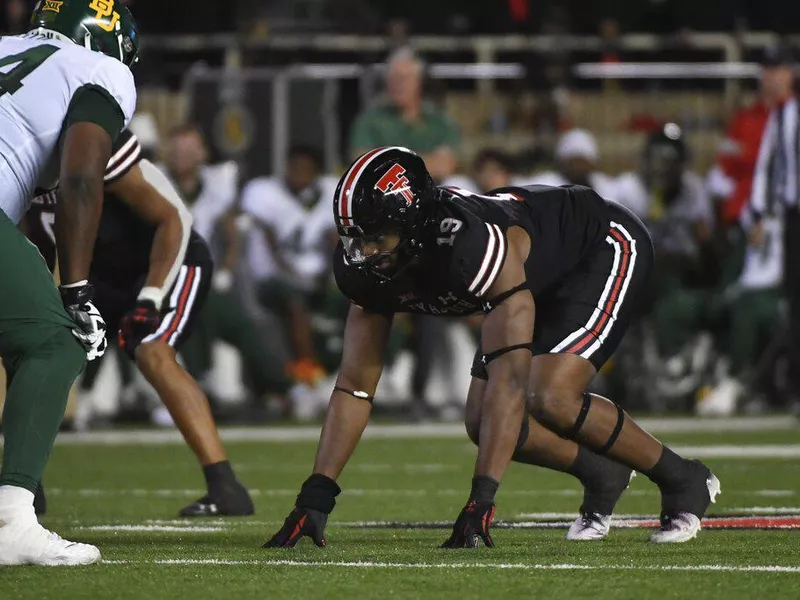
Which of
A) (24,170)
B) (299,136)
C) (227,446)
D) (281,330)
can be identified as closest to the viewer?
(24,170)

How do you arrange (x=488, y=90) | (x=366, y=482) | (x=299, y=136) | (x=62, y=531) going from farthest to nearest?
(x=488, y=90) < (x=299, y=136) < (x=366, y=482) < (x=62, y=531)

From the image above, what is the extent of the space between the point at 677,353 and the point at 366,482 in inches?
206

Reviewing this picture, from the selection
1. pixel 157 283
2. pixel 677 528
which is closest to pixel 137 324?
pixel 157 283

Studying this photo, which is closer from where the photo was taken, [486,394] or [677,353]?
[486,394]

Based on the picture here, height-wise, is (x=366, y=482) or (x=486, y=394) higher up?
(x=486, y=394)

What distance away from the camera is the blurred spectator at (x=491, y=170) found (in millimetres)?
12570

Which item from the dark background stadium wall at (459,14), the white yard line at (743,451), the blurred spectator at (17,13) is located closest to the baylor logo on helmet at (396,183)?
the white yard line at (743,451)

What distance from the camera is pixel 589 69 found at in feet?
51.3

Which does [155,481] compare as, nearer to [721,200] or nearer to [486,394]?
[486,394]

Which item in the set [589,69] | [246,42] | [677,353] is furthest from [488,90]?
[677,353]

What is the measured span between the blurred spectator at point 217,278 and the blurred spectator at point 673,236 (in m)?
2.82

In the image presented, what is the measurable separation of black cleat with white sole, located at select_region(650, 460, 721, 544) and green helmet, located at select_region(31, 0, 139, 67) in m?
2.33

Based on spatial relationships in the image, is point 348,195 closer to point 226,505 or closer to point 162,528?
point 162,528

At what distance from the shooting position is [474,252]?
18.1ft
